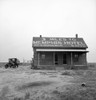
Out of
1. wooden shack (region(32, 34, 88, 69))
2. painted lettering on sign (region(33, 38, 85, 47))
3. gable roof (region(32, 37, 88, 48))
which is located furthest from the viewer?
painted lettering on sign (region(33, 38, 85, 47))

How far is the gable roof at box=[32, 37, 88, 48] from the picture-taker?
24062mm

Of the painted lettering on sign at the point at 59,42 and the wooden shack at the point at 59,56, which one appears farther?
the painted lettering on sign at the point at 59,42

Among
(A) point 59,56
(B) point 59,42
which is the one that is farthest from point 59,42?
(A) point 59,56

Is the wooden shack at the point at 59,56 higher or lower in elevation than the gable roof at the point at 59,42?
lower

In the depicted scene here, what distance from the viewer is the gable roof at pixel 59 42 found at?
24.1 m

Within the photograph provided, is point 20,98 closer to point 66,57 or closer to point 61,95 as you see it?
point 61,95

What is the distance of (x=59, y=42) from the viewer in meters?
25.3

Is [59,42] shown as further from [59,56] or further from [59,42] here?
[59,56]

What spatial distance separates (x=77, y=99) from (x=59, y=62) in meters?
17.8

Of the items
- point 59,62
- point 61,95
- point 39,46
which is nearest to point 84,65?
point 59,62

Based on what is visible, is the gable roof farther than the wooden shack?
Yes

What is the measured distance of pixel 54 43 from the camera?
24.8m

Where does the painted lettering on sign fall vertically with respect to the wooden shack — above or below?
above

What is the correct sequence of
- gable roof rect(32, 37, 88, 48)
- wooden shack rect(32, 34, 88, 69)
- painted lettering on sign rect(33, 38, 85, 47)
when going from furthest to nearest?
painted lettering on sign rect(33, 38, 85, 47) → gable roof rect(32, 37, 88, 48) → wooden shack rect(32, 34, 88, 69)
